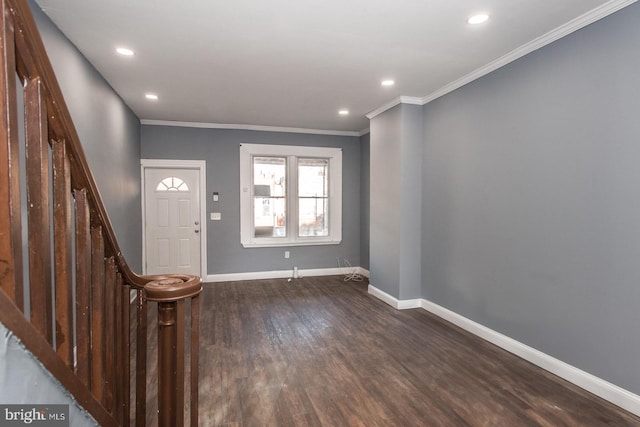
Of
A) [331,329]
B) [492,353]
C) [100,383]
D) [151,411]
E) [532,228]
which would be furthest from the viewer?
[331,329]

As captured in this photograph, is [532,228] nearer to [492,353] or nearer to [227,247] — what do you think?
[492,353]

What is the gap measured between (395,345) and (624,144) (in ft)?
7.63

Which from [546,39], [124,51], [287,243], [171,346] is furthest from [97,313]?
[287,243]

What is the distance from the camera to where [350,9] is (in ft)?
7.55

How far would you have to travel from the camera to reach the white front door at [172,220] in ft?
17.7

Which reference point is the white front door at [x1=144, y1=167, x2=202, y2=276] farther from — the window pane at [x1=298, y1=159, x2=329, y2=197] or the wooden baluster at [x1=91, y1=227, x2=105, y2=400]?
the wooden baluster at [x1=91, y1=227, x2=105, y2=400]

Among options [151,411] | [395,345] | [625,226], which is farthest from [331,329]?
[625,226]

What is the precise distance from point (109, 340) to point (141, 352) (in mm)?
246

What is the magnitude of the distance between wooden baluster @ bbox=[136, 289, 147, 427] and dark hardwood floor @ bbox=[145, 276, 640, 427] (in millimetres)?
707

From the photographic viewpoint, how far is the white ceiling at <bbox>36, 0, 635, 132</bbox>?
A: 90.2 inches

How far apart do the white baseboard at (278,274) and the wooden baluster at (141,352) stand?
419 cm

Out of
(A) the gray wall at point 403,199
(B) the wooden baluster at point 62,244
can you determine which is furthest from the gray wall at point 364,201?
(B) the wooden baluster at point 62,244

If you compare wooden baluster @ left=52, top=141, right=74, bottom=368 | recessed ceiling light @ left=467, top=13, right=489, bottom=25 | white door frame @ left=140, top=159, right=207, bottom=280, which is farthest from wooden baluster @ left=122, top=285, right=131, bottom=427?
white door frame @ left=140, top=159, right=207, bottom=280

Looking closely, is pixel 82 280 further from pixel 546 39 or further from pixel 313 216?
pixel 313 216
